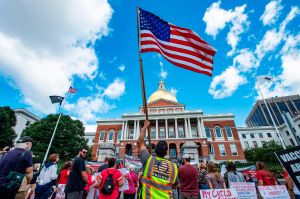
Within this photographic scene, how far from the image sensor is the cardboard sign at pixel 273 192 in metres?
4.72

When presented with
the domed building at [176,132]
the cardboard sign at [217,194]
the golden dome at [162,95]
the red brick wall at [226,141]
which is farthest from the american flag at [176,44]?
the golden dome at [162,95]

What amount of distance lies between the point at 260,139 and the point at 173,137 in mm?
39432

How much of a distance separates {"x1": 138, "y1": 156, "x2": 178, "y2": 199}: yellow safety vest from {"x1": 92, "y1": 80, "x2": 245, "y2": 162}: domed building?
31.6 metres

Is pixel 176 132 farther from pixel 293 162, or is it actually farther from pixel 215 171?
pixel 293 162

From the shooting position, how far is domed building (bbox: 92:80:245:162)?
34438 mm

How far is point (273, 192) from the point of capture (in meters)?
4.84

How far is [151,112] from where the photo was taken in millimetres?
41000

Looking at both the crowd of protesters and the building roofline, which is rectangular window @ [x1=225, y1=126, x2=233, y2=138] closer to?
the crowd of protesters

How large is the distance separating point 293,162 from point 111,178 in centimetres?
353

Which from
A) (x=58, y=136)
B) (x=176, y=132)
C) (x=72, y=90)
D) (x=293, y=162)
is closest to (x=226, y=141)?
(x=176, y=132)

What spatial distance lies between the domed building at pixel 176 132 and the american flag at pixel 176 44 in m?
29.9

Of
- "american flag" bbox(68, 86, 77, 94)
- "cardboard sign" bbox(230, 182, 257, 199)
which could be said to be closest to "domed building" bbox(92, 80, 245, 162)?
"american flag" bbox(68, 86, 77, 94)

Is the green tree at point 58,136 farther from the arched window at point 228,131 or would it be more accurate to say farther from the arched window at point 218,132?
the arched window at point 228,131

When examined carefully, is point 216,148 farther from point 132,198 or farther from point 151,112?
point 132,198
